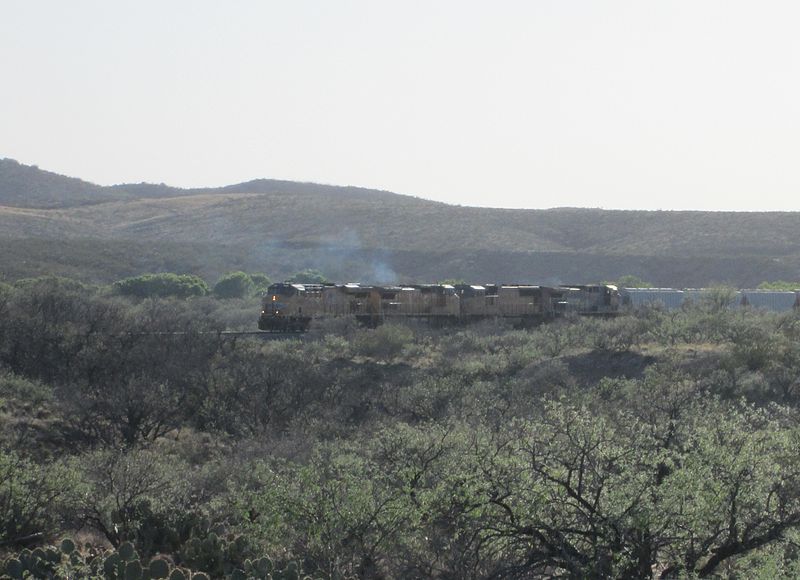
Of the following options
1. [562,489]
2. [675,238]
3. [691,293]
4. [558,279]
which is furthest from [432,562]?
[675,238]

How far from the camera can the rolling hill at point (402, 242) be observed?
4075 inches

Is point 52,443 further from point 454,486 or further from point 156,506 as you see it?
point 454,486

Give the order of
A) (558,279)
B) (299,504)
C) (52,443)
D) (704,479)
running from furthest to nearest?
1. (558,279)
2. (52,443)
3. (299,504)
4. (704,479)

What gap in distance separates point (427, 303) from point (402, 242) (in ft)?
200

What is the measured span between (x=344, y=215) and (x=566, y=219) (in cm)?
2545

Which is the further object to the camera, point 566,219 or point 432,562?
point 566,219

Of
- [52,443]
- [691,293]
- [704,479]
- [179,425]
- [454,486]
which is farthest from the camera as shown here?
[691,293]

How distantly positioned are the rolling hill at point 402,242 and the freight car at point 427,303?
37.0 meters

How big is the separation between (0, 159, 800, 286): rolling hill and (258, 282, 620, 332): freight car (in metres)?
37.0

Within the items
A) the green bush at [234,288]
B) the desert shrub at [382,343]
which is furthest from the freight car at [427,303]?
the green bush at [234,288]

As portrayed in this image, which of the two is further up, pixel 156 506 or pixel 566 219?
pixel 566 219

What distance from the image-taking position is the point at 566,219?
134 m

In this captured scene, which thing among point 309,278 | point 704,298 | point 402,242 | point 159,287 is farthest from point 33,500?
point 402,242

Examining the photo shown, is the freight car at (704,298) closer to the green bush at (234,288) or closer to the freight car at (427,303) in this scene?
the freight car at (427,303)
